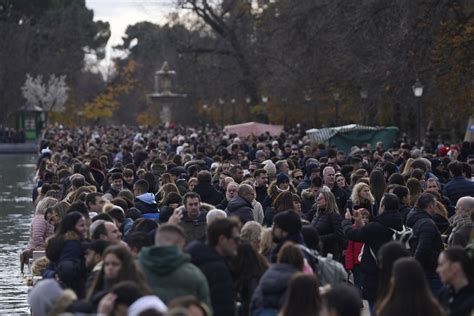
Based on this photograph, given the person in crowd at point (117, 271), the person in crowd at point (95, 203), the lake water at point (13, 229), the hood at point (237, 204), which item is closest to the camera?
the person in crowd at point (117, 271)

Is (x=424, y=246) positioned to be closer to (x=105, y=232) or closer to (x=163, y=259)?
(x=105, y=232)

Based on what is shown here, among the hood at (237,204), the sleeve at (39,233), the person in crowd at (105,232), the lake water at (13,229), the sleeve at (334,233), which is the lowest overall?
the lake water at (13,229)

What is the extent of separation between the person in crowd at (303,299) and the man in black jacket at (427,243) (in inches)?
172

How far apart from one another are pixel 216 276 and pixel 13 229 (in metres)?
21.5

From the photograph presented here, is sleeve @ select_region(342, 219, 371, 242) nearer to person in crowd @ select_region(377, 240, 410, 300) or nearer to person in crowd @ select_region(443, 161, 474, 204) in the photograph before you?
person in crowd @ select_region(377, 240, 410, 300)

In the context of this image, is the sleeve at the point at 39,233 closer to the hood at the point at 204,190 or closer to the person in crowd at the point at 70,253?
the hood at the point at 204,190

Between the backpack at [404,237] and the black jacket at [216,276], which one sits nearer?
the black jacket at [216,276]

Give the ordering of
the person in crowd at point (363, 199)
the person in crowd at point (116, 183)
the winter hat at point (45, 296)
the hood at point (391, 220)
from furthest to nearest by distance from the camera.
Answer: the person in crowd at point (116, 183)
the person in crowd at point (363, 199)
the hood at point (391, 220)
the winter hat at point (45, 296)

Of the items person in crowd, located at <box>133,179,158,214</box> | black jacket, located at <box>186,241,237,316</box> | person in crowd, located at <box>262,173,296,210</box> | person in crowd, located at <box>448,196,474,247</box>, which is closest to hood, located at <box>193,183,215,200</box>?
person in crowd, located at <box>262,173,296,210</box>

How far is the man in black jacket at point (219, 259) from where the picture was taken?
37.8 feet

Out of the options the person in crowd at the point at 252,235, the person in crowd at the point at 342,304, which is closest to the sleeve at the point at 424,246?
the person in crowd at the point at 252,235

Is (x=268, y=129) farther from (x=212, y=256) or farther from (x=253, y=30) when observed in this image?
(x=212, y=256)

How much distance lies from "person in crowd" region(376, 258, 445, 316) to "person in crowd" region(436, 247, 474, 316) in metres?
0.57

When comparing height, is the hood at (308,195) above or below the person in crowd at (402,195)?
below
